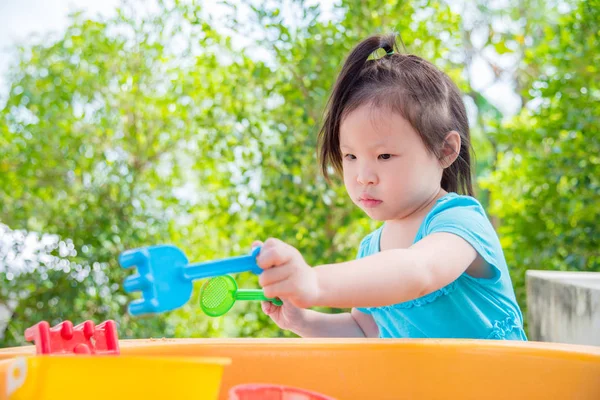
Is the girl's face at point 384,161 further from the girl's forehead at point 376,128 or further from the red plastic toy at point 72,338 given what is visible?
the red plastic toy at point 72,338

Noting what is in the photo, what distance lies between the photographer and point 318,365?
35.5 inches

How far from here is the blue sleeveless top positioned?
3.32ft

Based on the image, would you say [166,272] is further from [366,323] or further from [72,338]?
[366,323]

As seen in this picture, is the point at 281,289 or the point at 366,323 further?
the point at 366,323

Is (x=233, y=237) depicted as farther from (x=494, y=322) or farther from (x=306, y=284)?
(x=306, y=284)

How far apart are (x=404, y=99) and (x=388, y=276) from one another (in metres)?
0.39

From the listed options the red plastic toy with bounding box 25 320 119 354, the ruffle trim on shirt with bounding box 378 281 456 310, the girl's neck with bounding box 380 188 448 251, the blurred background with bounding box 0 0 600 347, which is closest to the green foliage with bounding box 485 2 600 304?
the blurred background with bounding box 0 0 600 347

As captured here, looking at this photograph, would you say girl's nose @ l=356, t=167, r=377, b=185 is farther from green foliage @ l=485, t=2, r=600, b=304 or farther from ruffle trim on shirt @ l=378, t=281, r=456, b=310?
green foliage @ l=485, t=2, r=600, b=304

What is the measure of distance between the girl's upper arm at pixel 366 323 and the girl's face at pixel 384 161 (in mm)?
267

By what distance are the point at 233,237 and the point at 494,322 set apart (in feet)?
6.07

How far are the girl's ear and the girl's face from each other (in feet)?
0.11

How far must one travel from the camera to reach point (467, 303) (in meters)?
1.03

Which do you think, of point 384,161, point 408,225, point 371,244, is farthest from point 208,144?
point 384,161

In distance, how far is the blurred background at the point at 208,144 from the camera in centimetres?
229
